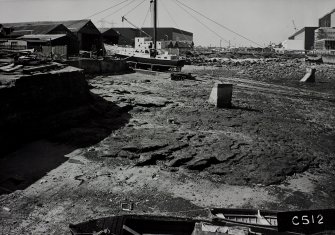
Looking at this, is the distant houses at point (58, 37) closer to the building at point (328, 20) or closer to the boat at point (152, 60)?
the boat at point (152, 60)

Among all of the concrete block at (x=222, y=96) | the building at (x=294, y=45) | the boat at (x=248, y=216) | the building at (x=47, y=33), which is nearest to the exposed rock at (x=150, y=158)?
the boat at (x=248, y=216)

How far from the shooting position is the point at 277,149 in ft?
36.9

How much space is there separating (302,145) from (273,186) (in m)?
3.84

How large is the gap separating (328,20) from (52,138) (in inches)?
3134

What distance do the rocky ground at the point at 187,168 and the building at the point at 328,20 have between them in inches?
2641

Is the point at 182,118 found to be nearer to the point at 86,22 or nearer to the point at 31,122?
the point at 31,122

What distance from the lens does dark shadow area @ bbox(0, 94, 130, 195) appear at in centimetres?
905

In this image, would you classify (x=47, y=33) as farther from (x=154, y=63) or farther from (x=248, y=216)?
(x=248, y=216)

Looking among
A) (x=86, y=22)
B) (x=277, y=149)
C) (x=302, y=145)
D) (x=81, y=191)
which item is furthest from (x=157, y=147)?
(x=86, y=22)

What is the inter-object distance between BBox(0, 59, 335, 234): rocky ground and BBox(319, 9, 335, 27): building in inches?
2641

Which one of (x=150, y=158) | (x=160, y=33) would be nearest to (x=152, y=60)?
(x=150, y=158)

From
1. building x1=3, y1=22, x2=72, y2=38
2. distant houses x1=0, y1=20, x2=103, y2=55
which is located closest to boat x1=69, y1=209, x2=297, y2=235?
distant houses x1=0, y1=20, x2=103, y2=55

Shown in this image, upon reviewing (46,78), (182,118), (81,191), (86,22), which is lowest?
(81,191)

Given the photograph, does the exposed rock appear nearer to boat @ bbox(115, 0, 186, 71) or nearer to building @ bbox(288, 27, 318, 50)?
boat @ bbox(115, 0, 186, 71)
